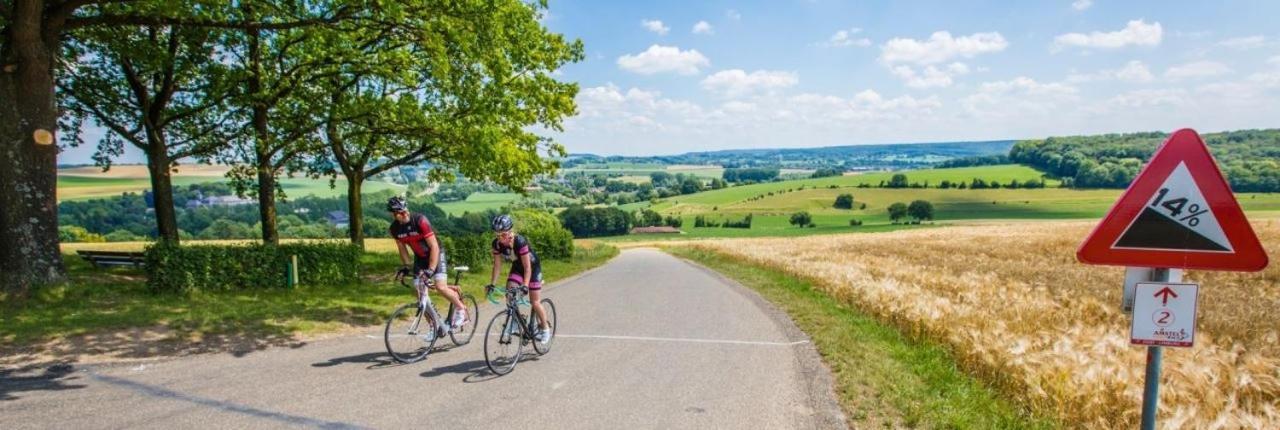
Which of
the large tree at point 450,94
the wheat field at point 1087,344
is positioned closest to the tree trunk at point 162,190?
the large tree at point 450,94

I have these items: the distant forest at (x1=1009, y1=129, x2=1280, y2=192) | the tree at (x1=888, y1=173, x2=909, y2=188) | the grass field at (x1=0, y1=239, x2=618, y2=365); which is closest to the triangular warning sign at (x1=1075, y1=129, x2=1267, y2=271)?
the grass field at (x1=0, y1=239, x2=618, y2=365)

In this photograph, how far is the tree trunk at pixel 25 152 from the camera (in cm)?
1105

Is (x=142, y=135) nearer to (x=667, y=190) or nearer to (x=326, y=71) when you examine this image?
(x=326, y=71)

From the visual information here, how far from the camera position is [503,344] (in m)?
8.15

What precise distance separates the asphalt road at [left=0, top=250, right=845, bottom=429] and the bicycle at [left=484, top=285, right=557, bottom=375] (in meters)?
0.22

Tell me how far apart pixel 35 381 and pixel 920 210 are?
10640cm

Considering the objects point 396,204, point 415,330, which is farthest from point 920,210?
point 396,204

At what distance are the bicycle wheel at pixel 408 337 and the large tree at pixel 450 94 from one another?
20.9 ft

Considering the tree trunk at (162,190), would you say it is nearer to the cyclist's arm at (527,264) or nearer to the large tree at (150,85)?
the large tree at (150,85)

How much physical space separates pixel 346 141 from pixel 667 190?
136 m

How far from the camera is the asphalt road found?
6.14 m

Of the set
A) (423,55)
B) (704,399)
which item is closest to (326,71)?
(423,55)

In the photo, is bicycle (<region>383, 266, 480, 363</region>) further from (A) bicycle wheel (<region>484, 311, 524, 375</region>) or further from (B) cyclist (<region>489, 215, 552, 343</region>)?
(A) bicycle wheel (<region>484, 311, 524, 375</region>)

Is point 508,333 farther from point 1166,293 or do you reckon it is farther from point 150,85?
point 150,85
